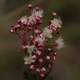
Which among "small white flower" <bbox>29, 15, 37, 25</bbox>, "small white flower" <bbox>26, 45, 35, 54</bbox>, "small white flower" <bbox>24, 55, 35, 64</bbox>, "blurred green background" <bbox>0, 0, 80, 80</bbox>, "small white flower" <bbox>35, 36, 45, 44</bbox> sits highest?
"small white flower" <bbox>29, 15, 37, 25</bbox>

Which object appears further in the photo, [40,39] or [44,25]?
[44,25]

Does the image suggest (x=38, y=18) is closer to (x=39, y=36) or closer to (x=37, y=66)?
(x=39, y=36)

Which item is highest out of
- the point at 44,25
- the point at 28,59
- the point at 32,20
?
the point at 32,20

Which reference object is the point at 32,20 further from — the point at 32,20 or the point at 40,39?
the point at 40,39

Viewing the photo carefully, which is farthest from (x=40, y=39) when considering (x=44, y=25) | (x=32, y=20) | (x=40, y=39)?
(x=44, y=25)

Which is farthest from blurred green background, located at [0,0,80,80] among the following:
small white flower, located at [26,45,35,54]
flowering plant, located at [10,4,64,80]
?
small white flower, located at [26,45,35,54]

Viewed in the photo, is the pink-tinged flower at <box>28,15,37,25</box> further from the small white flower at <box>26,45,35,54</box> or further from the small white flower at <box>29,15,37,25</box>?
the small white flower at <box>26,45,35,54</box>

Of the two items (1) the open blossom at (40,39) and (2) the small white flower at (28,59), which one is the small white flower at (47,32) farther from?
(2) the small white flower at (28,59)

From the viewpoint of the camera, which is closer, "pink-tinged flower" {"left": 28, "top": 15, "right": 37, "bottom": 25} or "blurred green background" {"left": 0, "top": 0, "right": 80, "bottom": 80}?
"pink-tinged flower" {"left": 28, "top": 15, "right": 37, "bottom": 25}

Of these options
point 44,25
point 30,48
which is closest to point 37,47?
point 30,48

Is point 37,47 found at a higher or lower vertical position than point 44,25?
higher
